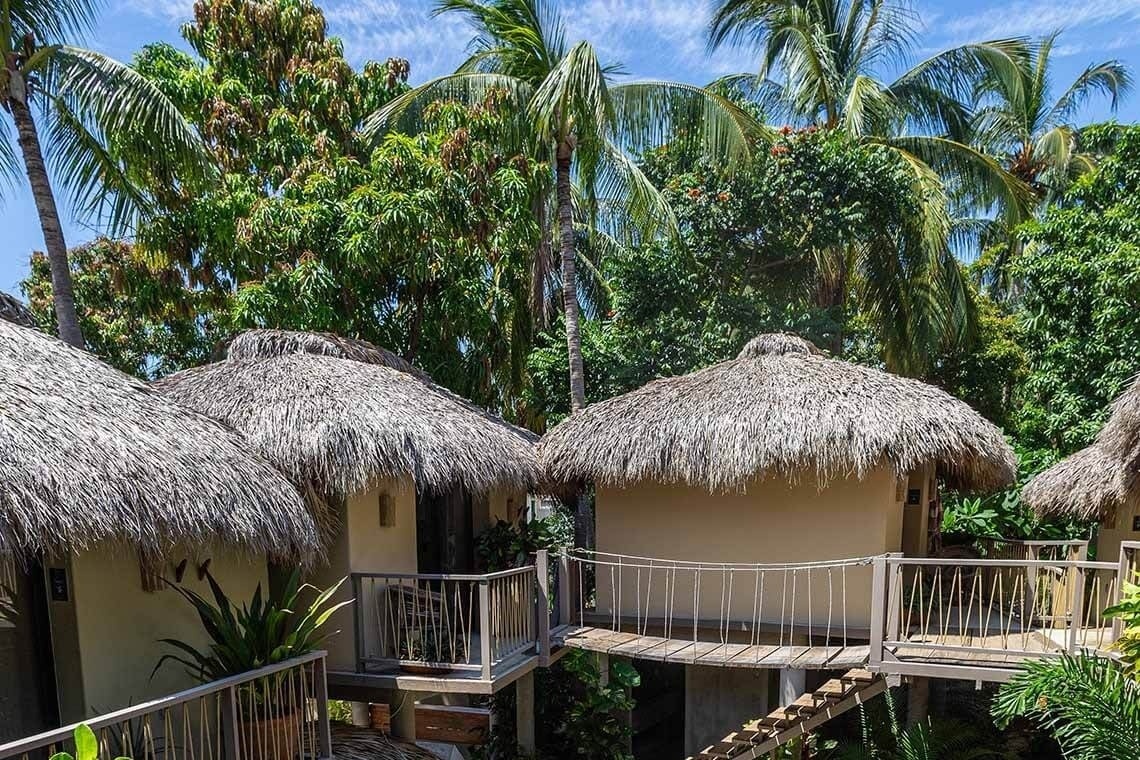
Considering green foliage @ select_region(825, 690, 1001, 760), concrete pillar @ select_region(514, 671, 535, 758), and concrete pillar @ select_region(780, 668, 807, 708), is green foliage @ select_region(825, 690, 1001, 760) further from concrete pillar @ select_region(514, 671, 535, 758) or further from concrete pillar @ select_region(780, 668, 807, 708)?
concrete pillar @ select_region(514, 671, 535, 758)

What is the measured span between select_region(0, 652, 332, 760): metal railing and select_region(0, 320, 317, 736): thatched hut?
282 mm

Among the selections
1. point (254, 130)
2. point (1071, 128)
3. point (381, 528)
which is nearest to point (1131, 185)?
point (1071, 128)

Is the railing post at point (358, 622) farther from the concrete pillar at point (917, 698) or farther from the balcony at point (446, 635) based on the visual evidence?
the concrete pillar at point (917, 698)

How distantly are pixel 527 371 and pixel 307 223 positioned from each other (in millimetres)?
4631

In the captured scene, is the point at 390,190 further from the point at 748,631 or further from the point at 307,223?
the point at 748,631

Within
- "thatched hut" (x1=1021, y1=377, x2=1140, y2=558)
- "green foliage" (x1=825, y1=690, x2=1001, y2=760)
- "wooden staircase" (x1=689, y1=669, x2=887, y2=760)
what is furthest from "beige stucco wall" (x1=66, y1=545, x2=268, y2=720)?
"thatched hut" (x1=1021, y1=377, x2=1140, y2=558)

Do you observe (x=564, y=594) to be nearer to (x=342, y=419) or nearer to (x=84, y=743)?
(x=342, y=419)

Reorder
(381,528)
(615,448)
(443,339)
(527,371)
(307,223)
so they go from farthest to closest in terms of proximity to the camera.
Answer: (527,371), (443,339), (307,223), (615,448), (381,528)

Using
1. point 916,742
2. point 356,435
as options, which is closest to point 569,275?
point 356,435

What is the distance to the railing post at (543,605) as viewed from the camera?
272 inches

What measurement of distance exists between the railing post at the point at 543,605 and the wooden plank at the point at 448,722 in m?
3.09

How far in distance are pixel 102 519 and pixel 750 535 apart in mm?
6016

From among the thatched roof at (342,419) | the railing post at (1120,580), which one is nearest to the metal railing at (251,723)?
the thatched roof at (342,419)

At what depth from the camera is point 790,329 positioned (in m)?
11.6
